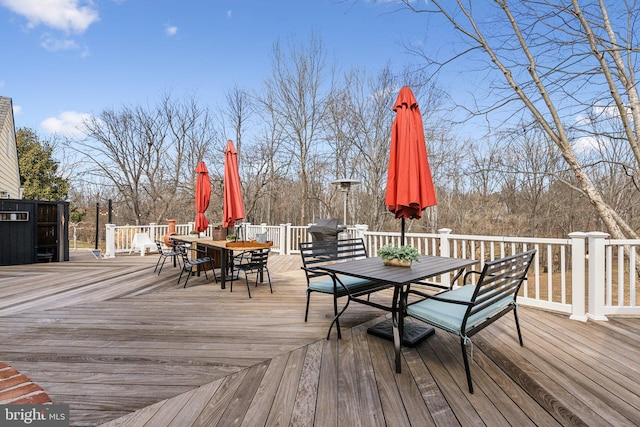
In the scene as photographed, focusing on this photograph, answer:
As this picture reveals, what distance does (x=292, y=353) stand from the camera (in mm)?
2514

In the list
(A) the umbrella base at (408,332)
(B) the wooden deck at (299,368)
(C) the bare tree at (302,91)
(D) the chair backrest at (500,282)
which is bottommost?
(B) the wooden deck at (299,368)

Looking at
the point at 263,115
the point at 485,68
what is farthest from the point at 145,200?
the point at 485,68

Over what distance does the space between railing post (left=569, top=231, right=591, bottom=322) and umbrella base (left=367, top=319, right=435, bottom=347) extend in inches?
67.4

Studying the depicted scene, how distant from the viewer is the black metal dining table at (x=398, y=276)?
2336mm

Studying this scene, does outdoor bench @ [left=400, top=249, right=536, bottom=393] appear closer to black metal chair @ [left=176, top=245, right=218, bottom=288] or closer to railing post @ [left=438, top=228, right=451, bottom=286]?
railing post @ [left=438, top=228, right=451, bottom=286]

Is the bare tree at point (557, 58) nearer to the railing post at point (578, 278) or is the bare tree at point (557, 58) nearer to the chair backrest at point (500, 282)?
the railing post at point (578, 278)

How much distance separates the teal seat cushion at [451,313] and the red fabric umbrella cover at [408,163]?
868mm

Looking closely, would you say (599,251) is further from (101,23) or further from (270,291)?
(101,23)

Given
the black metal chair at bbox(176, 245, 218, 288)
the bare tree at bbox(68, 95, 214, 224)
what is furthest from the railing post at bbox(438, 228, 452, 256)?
the bare tree at bbox(68, 95, 214, 224)

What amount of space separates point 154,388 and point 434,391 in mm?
1830

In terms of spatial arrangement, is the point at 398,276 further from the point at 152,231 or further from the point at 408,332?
the point at 152,231

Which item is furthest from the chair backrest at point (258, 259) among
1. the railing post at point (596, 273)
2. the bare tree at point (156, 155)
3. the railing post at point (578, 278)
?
the bare tree at point (156, 155)

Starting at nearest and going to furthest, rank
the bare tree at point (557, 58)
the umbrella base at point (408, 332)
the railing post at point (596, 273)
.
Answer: the umbrella base at point (408, 332)
the railing post at point (596, 273)
the bare tree at point (557, 58)

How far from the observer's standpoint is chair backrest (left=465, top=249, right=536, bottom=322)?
1.93 m
